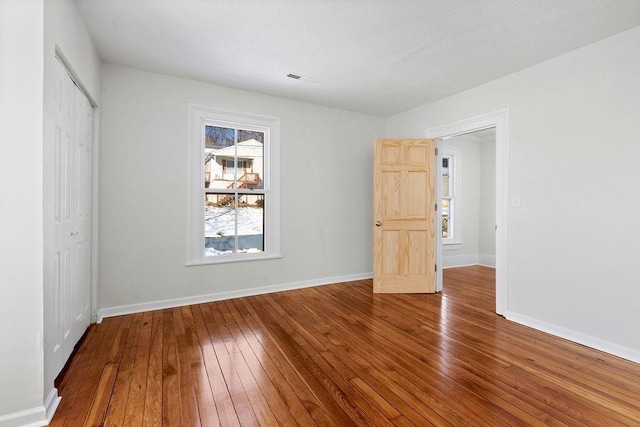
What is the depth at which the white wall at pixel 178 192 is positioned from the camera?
10.2 feet

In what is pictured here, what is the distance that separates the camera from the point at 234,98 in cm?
373

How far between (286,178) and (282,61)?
60.2 inches

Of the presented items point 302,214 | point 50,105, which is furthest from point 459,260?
point 50,105

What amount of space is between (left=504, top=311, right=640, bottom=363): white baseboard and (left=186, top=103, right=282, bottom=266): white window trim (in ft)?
9.41

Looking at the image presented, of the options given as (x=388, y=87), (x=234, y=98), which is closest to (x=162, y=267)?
(x=234, y=98)

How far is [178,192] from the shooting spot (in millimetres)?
3430

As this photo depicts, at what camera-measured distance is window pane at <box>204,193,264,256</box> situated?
3.72 m

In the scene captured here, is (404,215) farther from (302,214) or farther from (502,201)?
(302,214)

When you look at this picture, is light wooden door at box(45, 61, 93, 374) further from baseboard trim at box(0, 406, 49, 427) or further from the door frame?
the door frame

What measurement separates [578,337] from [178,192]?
4.24 meters

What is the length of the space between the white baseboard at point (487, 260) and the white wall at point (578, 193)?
2.85m

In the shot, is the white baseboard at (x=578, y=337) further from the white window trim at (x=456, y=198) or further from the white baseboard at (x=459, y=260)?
the white window trim at (x=456, y=198)

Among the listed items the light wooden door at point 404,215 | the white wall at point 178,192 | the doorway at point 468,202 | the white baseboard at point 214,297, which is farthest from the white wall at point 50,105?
the doorway at point 468,202

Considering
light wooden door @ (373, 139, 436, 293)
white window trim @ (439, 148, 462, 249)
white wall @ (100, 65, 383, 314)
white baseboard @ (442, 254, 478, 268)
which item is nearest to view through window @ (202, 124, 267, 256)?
white wall @ (100, 65, 383, 314)
